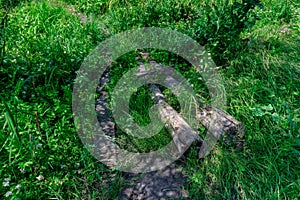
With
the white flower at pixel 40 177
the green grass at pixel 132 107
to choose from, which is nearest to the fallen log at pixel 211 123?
the green grass at pixel 132 107

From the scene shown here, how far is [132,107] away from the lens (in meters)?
2.70

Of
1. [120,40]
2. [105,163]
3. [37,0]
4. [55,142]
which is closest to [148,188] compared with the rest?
[105,163]

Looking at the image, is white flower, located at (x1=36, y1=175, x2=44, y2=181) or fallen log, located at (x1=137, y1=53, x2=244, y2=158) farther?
fallen log, located at (x1=137, y1=53, x2=244, y2=158)

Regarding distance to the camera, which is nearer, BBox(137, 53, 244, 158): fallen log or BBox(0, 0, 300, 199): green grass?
BBox(0, 0, 300, 199): green grass

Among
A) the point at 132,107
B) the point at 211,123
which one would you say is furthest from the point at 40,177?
the point at 211,123

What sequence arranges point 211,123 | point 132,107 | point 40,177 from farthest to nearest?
point 132,107
point 211,123
point 40,177

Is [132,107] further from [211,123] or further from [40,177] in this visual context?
[40,177]

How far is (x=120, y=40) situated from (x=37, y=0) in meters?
2.26

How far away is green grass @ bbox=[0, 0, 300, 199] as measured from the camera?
191cm

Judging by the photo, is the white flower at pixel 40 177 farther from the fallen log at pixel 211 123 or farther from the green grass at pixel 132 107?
the fallen log at pixel 211 123

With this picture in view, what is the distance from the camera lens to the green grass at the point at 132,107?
1910 mm

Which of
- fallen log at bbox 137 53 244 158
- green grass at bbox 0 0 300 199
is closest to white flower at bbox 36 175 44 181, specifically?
green grass at bbox 0 0 300 199

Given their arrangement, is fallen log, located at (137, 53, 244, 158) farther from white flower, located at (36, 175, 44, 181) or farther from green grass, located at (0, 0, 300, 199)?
white flower, located at (36, 175, 44, 181)

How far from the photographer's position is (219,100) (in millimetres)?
2584
